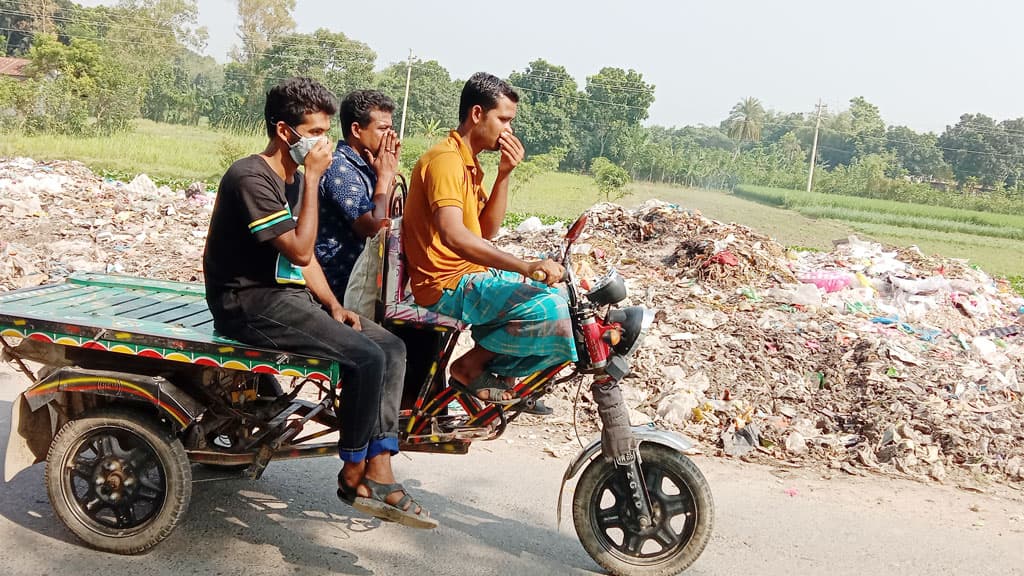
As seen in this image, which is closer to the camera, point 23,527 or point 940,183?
point 23,527

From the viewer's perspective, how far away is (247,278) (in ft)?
12.0

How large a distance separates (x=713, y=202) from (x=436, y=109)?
12.4m

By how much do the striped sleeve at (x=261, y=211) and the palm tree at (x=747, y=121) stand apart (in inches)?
2427

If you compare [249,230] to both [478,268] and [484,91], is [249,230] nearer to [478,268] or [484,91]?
[478,268]

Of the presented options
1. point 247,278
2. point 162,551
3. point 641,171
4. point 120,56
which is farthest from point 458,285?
point 120,56

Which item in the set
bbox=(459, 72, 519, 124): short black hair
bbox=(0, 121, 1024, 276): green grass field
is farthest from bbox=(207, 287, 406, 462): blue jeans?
bbox=(0, 121, 1024, 276): green grass field

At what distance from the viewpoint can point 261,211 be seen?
348cm

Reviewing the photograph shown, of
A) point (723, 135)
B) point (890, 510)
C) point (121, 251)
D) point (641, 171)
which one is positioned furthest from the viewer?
point (723, 135)

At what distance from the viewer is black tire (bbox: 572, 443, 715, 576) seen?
11.9ft

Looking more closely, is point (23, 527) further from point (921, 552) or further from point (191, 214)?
point (191, 214)

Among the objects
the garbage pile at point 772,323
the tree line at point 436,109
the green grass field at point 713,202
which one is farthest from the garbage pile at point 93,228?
the tree line at point 436,109

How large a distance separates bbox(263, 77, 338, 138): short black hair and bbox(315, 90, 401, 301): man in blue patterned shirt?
2.22 ft

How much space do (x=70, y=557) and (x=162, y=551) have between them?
0.37 metres

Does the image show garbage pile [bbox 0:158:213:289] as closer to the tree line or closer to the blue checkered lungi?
the blue checkered lungi
